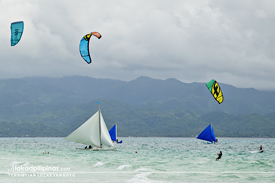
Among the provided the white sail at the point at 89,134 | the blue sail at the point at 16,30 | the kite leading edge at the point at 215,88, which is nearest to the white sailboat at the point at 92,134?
the white sail at the point at 89,134

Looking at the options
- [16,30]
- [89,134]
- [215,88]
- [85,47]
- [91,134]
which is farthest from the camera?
[91,134]

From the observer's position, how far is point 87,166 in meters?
49.9

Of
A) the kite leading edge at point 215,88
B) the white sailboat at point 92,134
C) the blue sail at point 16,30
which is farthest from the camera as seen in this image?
the white sailboat at point 92,134

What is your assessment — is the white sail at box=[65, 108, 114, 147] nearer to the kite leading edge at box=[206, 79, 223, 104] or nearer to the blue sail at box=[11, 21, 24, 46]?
the kite leading edge at box=[206, 79, 223, 104]

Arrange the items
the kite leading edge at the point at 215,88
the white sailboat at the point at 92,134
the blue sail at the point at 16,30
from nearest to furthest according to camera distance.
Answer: the blue sail at the point at 16,30
the kite leading edge at the point at 215,88
the white sailboat at the point at 92,134

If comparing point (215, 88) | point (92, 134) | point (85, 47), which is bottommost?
point (92, 134)

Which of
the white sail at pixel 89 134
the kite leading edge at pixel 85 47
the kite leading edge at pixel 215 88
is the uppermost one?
the kite leading edge at pixel 85 47

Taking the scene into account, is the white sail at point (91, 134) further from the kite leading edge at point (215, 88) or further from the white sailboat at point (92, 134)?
the kite leading edge at point (215, 88)

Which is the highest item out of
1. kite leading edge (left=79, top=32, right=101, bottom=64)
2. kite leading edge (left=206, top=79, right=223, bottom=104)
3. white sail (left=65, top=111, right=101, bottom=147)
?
kite leading edge (left=79, top=32, right=101, bottom=64)

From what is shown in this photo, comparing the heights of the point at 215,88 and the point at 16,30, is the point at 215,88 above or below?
below

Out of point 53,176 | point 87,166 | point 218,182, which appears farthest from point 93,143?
point 218,182

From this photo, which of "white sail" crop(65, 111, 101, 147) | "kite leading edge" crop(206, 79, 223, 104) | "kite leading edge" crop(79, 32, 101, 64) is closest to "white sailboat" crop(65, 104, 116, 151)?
"white sail" crop(65, 111, 101, 147)

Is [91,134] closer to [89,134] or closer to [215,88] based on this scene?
[89,134]

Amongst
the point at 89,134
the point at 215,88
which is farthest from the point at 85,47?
the point at 89,134
